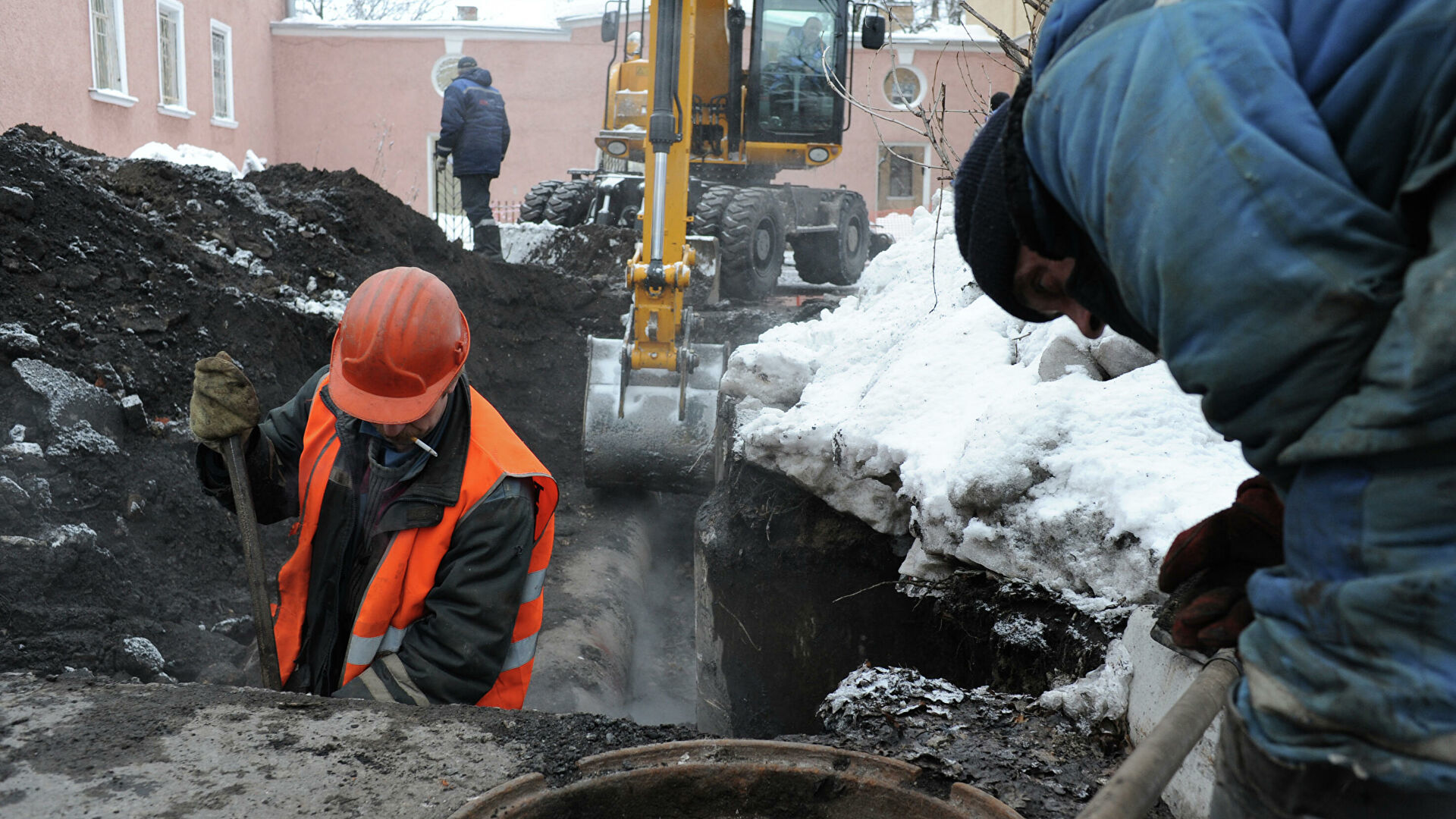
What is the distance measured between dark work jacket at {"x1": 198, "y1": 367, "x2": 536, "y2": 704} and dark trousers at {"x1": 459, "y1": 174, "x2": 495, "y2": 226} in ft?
26.0

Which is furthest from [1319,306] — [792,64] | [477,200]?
[477,200]

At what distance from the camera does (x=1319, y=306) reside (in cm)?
86

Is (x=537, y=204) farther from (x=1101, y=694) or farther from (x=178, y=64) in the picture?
(x=1101, y=694)

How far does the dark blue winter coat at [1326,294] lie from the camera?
2.77 ft

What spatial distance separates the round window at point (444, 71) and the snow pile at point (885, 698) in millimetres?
21610

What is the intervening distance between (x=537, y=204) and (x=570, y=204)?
567 mm

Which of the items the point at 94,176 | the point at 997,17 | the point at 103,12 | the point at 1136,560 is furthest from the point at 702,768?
the point at 997,17

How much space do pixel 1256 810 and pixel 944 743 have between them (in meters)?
1.08

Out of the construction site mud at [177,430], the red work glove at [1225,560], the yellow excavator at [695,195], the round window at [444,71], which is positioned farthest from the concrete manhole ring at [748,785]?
the round window at [444,71]

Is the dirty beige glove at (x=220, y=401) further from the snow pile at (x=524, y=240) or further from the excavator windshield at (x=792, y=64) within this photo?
the snow pile at (x=524, y=240)

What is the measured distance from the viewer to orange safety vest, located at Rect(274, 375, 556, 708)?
2389 mm

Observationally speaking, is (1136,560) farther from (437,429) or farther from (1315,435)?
(437,429)

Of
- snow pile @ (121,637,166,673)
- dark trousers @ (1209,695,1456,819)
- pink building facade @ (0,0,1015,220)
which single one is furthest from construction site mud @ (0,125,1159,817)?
pink building facade @ (0,0,1015,220)

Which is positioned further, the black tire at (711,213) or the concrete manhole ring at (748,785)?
the black tire at (711,213)
